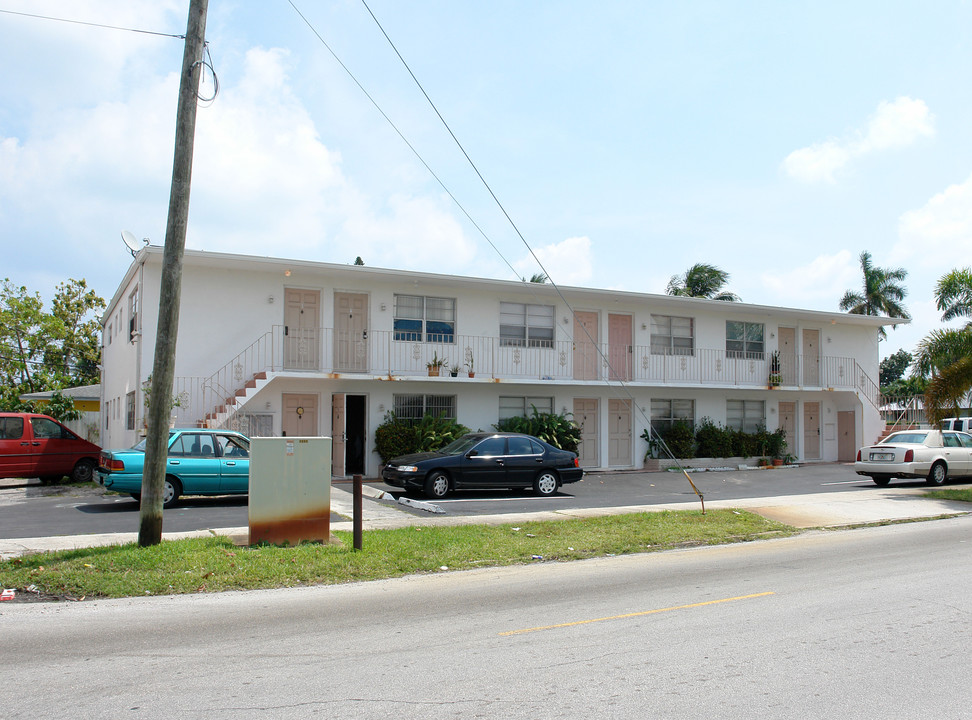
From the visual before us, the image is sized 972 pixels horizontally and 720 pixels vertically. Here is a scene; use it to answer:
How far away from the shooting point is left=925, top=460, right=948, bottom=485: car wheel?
1981 centimetres

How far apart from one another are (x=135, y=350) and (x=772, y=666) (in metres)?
18.4

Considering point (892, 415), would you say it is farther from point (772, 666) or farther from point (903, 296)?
point (772, 666)

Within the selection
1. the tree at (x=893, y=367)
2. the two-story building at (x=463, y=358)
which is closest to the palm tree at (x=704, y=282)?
the two-story building at (x=463, y=358)

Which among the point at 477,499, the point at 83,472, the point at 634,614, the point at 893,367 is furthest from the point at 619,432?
the point at 893,367

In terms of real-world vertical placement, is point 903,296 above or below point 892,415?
above

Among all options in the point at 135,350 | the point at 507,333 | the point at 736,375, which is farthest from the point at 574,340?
the point at 135,350

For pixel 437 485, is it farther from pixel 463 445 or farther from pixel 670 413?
pixel 670 413

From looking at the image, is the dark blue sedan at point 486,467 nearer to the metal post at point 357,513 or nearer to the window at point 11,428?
the metal post at point 357,513

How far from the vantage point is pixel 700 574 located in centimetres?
909

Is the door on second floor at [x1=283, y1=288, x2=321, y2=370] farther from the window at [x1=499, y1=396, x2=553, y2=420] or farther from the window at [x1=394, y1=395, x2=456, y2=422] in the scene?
the window at [x1=499, y1=396, x2=553, y2=420]

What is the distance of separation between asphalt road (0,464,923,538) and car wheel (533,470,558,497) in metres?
0.24

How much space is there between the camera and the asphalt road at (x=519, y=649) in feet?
15.4

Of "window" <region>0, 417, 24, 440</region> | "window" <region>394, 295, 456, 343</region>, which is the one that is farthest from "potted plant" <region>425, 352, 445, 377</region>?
"window" <region>0, 417, 24, 440</region>

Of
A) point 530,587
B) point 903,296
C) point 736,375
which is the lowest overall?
point 530,587
